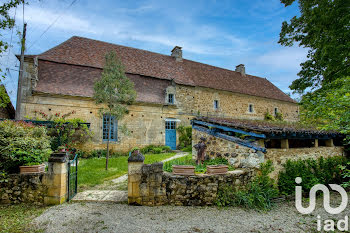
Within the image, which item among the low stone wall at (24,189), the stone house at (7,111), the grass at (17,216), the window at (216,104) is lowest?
the grass at (17,216)

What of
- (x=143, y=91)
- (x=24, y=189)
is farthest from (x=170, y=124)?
(x=24, y=189)

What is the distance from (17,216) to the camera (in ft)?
13.6

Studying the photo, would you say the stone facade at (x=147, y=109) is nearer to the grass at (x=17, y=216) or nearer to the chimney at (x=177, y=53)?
the chimney at (x=177, y=53)

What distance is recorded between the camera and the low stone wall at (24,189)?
480 centimetres

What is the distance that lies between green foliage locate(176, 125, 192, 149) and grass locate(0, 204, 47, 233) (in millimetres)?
11050

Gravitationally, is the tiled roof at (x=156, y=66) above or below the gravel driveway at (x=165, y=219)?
above

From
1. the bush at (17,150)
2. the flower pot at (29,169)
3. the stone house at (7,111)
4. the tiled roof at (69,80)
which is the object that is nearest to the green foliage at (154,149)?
the tiled roof at (69,80)

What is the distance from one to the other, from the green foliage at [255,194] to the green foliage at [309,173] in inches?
25.4

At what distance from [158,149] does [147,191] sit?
26.8ft

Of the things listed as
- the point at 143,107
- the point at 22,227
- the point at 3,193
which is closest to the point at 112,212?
the point at 22,227

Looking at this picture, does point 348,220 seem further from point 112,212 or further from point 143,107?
point 143,107

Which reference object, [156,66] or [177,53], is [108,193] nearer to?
[156,66]

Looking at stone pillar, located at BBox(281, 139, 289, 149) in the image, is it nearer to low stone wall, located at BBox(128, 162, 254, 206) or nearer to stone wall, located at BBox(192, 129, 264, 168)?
stone wall, located at BBox(192, 129, 264, 168)

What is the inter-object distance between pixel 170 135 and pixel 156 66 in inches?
240
